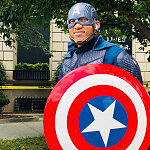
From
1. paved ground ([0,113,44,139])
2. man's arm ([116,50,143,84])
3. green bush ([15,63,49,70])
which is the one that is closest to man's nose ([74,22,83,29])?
man's arm ([116,50,143,84])

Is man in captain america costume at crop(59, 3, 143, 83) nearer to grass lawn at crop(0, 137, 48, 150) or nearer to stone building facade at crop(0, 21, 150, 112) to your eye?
grass lawn at crop(0, 137, 48, 150)

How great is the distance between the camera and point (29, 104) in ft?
43.6

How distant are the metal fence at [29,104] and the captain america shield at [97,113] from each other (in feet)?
37.8

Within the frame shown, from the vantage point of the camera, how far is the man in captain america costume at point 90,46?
205cm

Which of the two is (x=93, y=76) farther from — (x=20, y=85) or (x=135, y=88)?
(x=20, y=85)

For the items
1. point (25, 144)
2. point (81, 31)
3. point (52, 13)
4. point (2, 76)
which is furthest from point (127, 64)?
point (2, 76)

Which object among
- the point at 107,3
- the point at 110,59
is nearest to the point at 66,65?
the point at 110,59

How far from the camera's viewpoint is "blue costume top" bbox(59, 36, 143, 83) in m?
2.04

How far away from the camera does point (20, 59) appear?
44.1 ft

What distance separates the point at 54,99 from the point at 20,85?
11.7 m

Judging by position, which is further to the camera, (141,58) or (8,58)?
(141,58)

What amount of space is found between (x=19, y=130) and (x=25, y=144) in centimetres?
219

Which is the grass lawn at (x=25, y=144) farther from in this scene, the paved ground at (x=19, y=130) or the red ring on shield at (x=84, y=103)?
the red ring on shield at (x=84, y=103)

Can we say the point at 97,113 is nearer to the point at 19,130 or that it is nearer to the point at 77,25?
the point at 77,25
